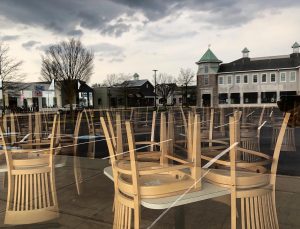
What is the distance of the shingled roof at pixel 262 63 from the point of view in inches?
180

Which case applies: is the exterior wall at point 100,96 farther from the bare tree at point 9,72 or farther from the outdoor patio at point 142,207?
the outdoor patio at point 142,207

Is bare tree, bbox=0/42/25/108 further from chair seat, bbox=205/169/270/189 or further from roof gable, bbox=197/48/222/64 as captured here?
chair seat, bbox=205/169/270/189

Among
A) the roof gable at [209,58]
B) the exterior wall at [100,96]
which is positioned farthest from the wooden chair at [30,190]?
the exterior wall at [100,96]

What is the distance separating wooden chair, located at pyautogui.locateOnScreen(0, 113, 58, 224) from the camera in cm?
199

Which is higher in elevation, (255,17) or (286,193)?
(255,17)

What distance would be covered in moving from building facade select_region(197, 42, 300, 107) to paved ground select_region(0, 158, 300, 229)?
239 cm

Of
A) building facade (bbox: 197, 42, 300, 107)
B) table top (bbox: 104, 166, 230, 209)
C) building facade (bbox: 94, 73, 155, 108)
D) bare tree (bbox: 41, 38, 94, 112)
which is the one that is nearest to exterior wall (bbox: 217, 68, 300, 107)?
building facade (bbox: 197, 42, 300, 107)

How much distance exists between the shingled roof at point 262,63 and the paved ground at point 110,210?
2.39 m

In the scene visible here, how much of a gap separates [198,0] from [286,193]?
2.47 m

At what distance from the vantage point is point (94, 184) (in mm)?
2906

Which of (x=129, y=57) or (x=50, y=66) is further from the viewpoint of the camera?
(x=50, y=66)

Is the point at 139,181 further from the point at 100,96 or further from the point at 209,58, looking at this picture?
the point at 100,96

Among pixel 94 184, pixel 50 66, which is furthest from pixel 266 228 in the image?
pixel 50 66

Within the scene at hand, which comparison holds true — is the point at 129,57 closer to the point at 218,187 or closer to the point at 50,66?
the point at 218,187
